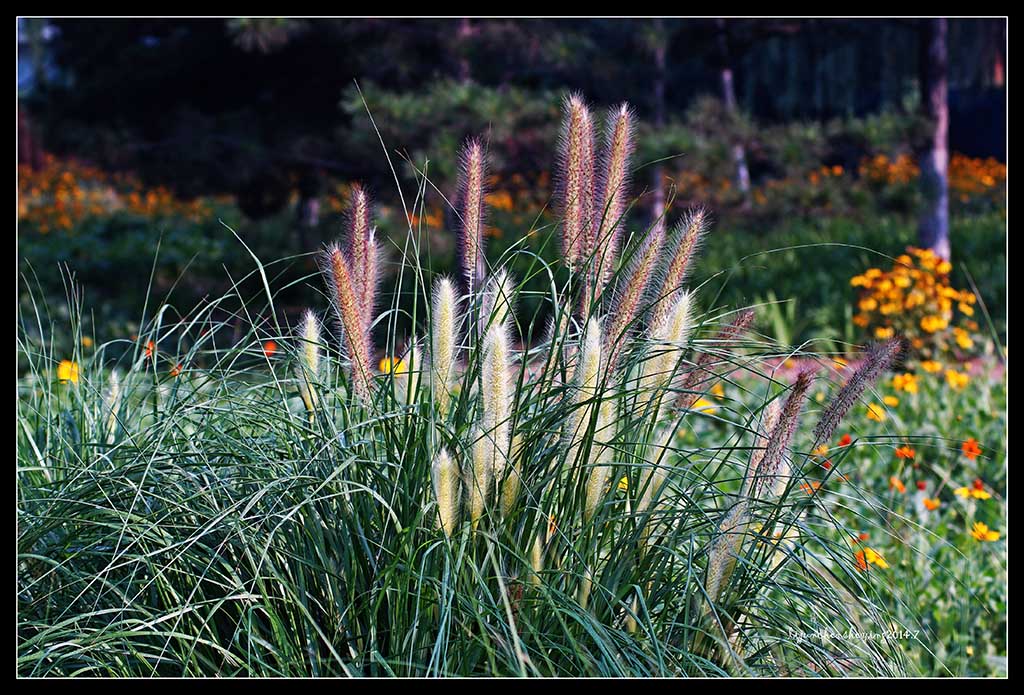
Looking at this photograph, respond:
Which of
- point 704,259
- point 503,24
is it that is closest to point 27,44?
point 503,24

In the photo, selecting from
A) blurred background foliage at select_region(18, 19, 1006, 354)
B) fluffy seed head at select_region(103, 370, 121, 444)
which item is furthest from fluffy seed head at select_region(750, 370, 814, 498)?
blurred background foliage at select_region(18, 19, 1006, 354)

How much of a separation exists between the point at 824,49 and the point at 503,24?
6.32 m

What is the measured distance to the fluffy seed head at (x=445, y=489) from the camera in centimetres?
163

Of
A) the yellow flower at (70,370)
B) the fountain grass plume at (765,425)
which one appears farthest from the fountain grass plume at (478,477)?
the yellow flower at (70,370)

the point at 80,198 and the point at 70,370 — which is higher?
the point at 70,370

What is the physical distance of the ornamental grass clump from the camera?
5.51 feet

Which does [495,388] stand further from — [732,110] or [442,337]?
[732,110]

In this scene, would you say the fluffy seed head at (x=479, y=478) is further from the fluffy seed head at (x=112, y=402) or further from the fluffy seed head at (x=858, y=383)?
the fluffy seed head at (x=112, y=402)

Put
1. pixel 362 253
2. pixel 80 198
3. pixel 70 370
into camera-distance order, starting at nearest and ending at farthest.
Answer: pixel 362 253 < pixel 70 370 < pixel 80 198

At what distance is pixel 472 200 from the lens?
1.81 metres

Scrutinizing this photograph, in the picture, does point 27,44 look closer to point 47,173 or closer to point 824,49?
point 47,173

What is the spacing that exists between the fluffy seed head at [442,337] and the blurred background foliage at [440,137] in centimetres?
436

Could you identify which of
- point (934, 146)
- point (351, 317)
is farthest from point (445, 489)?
point (934, 146)

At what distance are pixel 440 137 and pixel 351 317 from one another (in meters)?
4.73
